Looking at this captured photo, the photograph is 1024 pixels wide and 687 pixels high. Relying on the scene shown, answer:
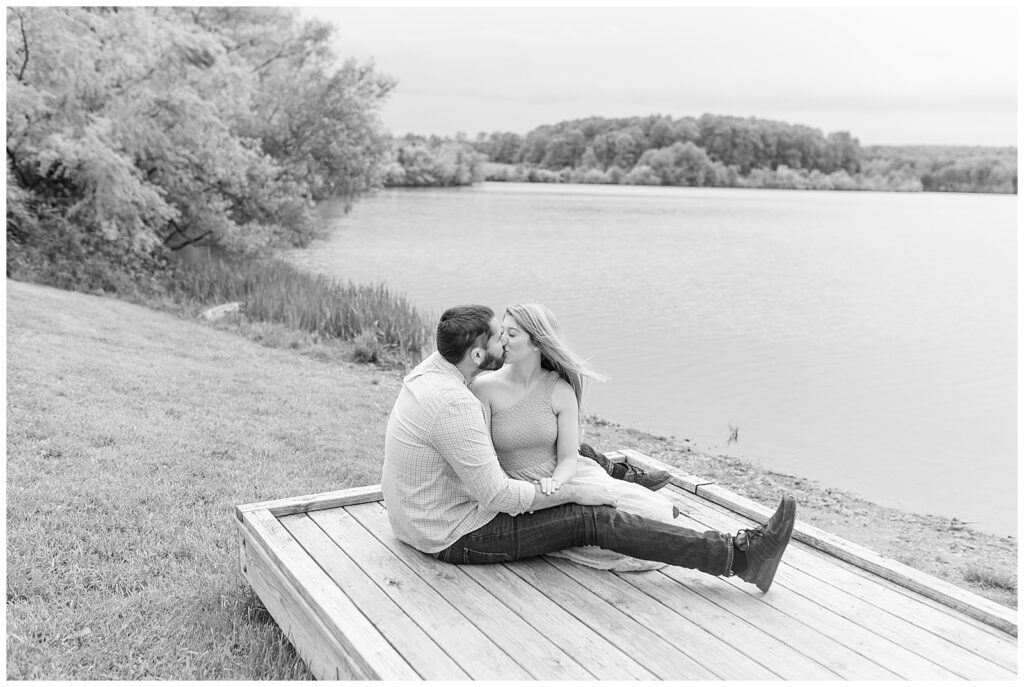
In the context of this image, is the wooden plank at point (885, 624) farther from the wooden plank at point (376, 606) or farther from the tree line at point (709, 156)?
the tree line at point (709, 156)

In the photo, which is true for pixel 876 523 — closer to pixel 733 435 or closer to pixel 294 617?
pixel 733 435

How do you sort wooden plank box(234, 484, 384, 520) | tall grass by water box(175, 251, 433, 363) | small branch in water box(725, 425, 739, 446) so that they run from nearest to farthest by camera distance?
wooden plank box(234, 484, 384, 520)
small branch in water box(725, 425, 739, 446)
tall grass by water box(175, 251, 433, 363)

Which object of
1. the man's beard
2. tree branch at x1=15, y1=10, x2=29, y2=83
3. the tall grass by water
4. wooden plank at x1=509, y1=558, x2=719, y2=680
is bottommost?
the tall grass by water

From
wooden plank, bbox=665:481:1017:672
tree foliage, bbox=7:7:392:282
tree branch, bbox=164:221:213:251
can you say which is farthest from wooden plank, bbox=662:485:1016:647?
tree branch, bbox=164:221:213:251

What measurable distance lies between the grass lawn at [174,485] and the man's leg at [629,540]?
89cm

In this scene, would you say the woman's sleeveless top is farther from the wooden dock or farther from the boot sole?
the boot sole

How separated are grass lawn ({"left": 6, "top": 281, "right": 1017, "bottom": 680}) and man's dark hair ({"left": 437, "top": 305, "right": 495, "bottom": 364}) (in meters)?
1.36

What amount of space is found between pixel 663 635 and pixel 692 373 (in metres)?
9.79

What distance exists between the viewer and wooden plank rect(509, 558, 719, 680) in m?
3.05

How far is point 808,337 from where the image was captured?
15938 mm

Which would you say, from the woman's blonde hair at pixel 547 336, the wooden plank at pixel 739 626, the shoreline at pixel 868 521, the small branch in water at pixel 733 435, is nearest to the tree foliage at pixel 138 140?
the shoreline at pixel 868 521

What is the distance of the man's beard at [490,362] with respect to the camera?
377cm

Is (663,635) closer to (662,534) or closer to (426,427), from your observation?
(662,534)

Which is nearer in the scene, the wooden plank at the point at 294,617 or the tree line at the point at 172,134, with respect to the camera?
the wooden plank at the point at 294,617
